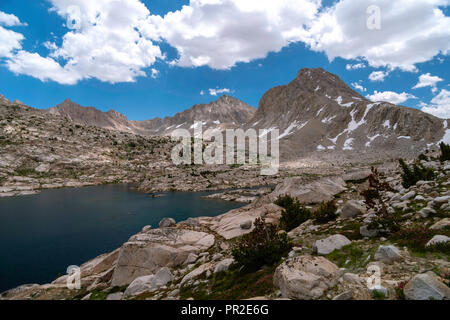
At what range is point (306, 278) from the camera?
577 cm

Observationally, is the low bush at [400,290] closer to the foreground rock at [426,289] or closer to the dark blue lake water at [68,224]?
the foreground rock at [426,289]

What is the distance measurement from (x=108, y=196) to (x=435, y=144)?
494 feet

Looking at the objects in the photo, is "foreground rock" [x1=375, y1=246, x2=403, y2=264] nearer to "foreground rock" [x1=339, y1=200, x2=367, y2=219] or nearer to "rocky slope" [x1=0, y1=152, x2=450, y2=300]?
Result: "rocky slope" [x1=0, y1=152, x2=450, y2=300]

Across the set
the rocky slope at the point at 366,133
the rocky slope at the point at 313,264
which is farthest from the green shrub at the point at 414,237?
the rocky slope at the point at 366,133

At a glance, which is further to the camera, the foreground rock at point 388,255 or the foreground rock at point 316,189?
the foreground rock at point 316,189

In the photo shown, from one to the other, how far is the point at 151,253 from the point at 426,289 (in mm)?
15417

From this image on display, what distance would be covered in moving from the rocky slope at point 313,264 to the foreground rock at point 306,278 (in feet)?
0.08

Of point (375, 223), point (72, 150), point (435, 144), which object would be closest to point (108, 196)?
point (72, 150)

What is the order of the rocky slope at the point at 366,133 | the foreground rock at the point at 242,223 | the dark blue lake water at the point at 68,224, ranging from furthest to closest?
the rocky slope at the point at 366,133 → the dark blue lake water at the point at 68,224 → the foreground rock at the point at 242,223

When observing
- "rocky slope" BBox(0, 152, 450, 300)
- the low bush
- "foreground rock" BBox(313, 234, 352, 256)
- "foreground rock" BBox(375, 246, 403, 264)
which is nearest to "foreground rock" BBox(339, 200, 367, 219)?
"rocky slope" BBox(0, 152, 450, 300)

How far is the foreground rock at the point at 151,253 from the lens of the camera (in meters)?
14.9

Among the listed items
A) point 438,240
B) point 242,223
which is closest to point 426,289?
point 438,240

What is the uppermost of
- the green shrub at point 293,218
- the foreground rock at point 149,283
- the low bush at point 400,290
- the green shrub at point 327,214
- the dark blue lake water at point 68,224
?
the low bush at point 400,290
